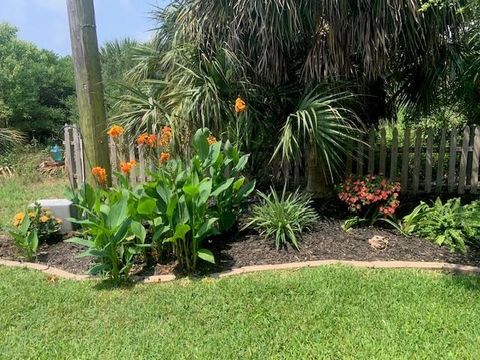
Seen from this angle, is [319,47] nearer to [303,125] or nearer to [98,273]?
[303,125]

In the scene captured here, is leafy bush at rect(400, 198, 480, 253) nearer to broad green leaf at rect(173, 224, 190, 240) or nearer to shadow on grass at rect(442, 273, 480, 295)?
shadow on grass at rect(442, 273, 480, 295)

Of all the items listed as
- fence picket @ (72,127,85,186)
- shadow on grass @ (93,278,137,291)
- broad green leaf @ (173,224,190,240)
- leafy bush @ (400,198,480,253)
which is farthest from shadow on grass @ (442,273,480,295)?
fence picket @ (72,127,85,186)

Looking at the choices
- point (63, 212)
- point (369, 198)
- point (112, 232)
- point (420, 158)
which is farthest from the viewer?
point (420, 158)

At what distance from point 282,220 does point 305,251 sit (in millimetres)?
371

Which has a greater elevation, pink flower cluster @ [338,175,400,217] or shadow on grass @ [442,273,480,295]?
pink flower cluster @ [338,175,400,217]

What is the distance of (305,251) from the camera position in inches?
154

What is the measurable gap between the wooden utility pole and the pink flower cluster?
2590 mm

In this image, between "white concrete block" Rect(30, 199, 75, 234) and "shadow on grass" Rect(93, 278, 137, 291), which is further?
"white concrete block" Rect(30, 199, 75, 234)

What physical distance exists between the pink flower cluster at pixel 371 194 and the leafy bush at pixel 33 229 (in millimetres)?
3083

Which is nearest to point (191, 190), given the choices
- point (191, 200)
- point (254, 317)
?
point (191, 200)

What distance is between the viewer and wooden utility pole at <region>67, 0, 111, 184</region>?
12.9ft

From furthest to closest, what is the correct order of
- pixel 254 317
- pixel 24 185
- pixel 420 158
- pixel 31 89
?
1. pixel 31 89
2. pixel 24 185
3. pixel 420 158
4. pixel 254 317

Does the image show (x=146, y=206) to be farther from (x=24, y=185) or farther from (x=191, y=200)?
(x=24, y=185)

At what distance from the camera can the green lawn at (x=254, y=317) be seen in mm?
2467
